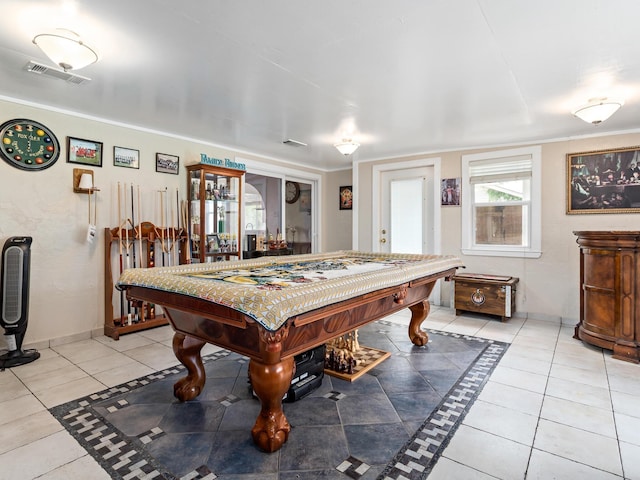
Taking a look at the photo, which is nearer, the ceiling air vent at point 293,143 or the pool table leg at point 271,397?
the pool table leg at point 271,397

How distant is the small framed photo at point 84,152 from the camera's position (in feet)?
11.9

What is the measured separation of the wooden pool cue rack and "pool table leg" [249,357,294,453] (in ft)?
7.83

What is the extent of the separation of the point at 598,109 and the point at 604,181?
5.12ft

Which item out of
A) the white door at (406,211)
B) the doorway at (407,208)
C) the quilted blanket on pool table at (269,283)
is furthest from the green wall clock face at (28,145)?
the white door at (406,211)

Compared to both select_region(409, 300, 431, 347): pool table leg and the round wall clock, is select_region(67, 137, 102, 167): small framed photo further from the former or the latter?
select_region(409, 300, 431, 347): pool table leg

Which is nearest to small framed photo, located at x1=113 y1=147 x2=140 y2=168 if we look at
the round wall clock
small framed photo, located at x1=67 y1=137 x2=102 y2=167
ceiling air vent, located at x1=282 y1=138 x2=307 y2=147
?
small framed photo, located at x1=67 y1=137 x2=102 y2=167

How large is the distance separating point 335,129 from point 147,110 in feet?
6.50

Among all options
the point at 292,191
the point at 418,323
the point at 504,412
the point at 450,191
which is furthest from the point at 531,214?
the point at 292,191

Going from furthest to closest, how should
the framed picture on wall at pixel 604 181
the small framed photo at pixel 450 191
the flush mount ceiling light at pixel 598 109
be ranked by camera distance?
the small framed photo at pixel 450 191 → the framed picture on wall at pixel 604 181 → the flush mount ceiling light at pixel 598 109

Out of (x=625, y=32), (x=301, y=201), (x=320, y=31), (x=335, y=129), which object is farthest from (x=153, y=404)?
(x=301, y=201)

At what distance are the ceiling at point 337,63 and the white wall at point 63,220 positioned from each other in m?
0.22

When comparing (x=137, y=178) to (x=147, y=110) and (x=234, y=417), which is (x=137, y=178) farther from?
(x=234, y=417)

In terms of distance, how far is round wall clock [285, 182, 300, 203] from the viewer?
253 inches

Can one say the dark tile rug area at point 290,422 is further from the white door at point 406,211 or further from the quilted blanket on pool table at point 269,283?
the white door at point 406,211
